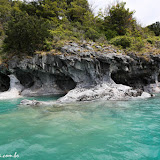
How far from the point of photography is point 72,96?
43.4 ft

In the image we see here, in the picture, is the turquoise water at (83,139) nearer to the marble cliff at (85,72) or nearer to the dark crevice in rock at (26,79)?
the marble cliff at (85,72)

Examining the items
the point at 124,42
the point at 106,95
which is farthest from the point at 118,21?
the point at 106,95

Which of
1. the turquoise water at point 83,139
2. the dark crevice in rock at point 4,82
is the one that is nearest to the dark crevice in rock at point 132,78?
the turquoise water at point 83,139

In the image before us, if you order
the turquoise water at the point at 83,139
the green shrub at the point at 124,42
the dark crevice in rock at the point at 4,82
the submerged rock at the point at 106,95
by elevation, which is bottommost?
the turquoise water at the point at 83,139

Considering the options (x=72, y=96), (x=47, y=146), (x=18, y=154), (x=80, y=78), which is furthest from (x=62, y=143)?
(x=80, y=78)

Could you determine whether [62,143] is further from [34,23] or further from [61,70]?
[34,23]

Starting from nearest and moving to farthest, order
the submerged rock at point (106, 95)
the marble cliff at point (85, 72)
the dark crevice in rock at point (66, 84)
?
the submerged rock at point (106, 95) → the marble cliff at point (85, 72) → the dark crevice in rock at point (66, 84)

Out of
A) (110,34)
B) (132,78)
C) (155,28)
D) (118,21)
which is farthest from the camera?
(155,28)

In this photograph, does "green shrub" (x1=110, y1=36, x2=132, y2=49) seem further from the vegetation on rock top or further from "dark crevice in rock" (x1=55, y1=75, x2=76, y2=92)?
"dark crevice in rock" (x1=55, y1=75, x2=76, y2=92)

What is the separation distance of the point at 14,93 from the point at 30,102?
8.77 metres

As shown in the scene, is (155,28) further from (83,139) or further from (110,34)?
(83,139)

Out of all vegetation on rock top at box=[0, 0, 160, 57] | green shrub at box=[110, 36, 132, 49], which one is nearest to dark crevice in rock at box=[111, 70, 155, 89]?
vegetation on rock top at box=[0, 0, 160, 57]

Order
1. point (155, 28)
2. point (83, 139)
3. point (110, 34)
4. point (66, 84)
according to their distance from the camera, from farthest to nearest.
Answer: point (155, 28) < point (110, 34) < point (66, 84) < point (83, 139)

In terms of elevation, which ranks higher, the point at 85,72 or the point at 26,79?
the point at 85,72
